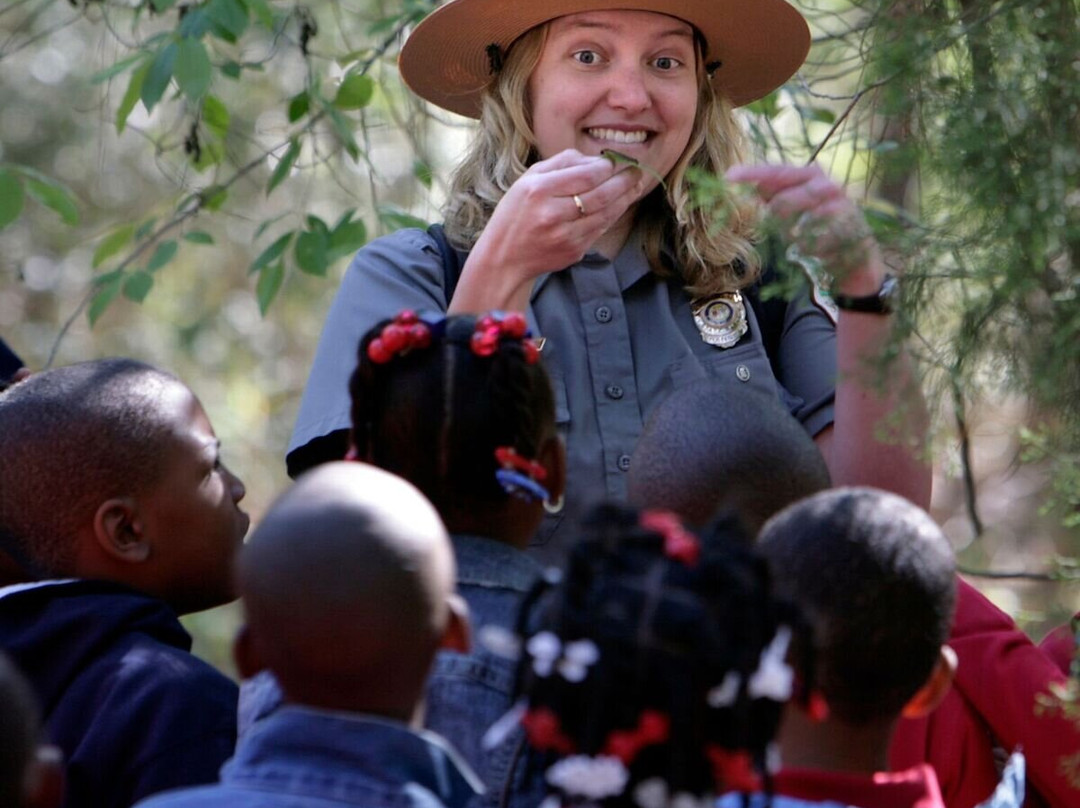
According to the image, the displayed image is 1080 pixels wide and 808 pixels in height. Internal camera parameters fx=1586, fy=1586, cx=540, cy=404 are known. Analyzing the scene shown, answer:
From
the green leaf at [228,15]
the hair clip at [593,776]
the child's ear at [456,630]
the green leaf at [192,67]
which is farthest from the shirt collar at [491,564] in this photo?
the green leaf at [228,15]

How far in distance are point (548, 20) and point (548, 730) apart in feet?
6.98

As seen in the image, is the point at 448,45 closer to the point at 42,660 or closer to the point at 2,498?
the point at 2,498

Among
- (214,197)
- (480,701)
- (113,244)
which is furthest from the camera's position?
(214,197)

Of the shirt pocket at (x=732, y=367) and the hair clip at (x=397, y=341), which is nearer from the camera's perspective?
the hair clip at (x=397, y=341)

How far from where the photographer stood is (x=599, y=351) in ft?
10.8

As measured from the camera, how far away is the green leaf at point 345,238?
14.3 feet

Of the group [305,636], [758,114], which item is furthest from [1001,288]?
[758,114]

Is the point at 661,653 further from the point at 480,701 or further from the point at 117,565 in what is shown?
the point at 117,565

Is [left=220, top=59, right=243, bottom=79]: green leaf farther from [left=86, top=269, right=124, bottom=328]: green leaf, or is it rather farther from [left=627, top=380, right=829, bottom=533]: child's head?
[left=627, top=380, right=829, bottom=533]: child's head

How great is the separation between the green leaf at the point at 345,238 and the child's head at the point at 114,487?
1.43 m

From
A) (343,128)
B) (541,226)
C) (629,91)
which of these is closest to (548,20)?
(629,91)

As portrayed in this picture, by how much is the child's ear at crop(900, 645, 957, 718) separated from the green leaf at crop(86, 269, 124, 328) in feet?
9.04

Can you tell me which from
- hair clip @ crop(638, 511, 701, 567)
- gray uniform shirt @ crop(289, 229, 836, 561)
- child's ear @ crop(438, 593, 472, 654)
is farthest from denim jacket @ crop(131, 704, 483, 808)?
gray uniform shirt @ crop(289, 229, 836, 561)

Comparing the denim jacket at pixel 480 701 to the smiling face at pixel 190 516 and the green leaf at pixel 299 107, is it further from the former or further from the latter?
the green leaf at pixel 299 107
